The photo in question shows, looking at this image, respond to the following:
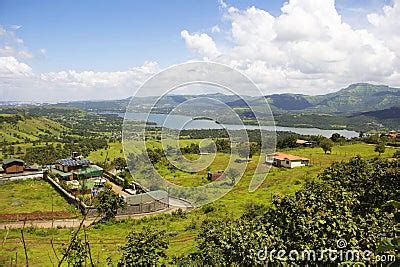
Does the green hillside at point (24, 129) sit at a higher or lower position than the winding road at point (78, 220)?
higher

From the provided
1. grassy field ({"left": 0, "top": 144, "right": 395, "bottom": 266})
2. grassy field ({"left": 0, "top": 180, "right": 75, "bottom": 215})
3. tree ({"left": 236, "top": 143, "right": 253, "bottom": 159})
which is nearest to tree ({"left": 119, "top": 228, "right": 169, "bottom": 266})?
grassy field ({"left": 0, "top": 144, "right": 395, "bottom": 266})

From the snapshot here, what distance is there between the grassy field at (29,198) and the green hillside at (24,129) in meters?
35.3

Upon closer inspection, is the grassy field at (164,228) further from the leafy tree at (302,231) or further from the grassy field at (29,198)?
the leafy tree at (302,231)

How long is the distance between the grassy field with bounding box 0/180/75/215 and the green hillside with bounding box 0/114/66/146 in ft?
116

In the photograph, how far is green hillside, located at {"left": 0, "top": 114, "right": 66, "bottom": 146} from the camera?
61.3 m

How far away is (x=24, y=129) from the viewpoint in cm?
6944

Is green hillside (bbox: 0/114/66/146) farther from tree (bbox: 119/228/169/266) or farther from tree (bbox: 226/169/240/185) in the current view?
tree (bbox: 119/228/169/266)

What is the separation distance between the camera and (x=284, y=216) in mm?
6676

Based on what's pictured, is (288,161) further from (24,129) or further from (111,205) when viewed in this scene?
(24,129)

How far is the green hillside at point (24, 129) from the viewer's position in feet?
201

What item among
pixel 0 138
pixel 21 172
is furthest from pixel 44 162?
pixel 0 138

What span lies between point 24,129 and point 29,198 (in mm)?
51962

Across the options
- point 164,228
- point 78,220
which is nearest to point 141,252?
point 164,228

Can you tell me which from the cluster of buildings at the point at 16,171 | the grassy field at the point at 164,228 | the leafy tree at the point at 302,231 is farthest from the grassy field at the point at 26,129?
the leafy tree at the point at 302,231
